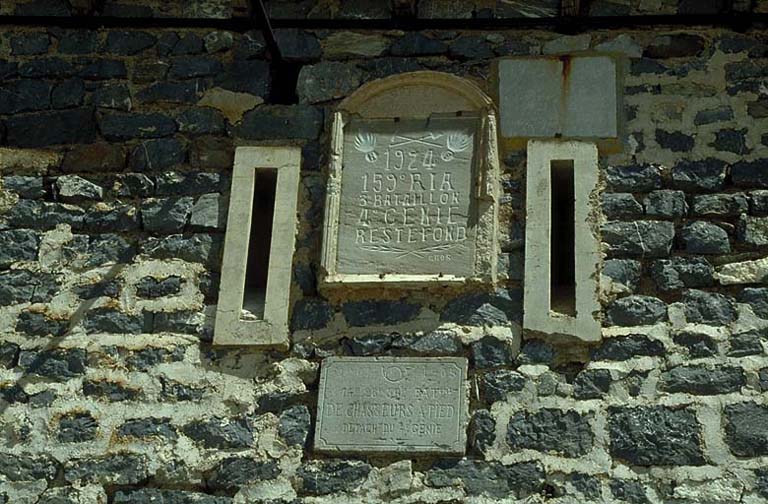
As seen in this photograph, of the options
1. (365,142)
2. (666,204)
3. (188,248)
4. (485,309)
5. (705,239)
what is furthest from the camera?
(365,142)

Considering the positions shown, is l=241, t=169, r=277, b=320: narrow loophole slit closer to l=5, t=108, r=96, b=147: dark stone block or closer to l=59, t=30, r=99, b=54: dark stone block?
l=5, t=108, r=96, b=147: dark stone block

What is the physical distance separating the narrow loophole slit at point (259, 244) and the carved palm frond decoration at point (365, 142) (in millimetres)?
378

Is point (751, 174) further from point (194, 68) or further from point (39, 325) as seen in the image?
point (39, 325)

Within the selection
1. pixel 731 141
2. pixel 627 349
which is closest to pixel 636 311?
pixel 627 349

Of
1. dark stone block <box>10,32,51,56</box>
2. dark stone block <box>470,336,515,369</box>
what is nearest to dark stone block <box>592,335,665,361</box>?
dark stone block <box>470,336,515,369</box>

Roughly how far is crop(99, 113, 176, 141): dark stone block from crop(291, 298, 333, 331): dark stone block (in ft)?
3.62

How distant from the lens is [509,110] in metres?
6.49

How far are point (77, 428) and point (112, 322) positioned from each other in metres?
0.48

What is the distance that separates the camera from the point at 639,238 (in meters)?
6.16

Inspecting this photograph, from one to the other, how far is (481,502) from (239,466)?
95 centimetres

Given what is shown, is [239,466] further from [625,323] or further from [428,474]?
[625,323]

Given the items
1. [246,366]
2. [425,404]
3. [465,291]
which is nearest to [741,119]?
[465,291]

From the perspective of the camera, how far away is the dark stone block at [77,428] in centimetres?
596

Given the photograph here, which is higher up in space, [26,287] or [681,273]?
[681,273]
